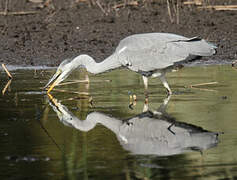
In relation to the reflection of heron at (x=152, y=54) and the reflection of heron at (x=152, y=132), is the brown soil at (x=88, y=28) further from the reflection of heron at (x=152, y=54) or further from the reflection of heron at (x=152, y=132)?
the reflection of heron at (x=152, y=132)

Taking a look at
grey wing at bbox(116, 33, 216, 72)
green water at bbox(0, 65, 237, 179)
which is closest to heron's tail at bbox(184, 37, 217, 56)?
grey wing at bbox(116, 33, 216, 72)

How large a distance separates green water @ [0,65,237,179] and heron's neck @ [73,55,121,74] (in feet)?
1.28

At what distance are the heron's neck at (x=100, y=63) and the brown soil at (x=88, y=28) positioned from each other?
3.55 meters

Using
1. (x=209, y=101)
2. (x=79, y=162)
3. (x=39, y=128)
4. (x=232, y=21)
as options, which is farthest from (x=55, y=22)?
(x=79, y=162)

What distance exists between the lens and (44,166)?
6.26m

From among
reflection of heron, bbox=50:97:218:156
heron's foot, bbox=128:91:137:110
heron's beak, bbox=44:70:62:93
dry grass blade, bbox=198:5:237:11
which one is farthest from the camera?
dry grass blade, bbox=198:5:237:11

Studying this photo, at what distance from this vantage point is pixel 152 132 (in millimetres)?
7496

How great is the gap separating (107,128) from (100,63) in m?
2.43

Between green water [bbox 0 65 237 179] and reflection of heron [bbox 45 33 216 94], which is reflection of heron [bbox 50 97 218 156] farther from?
reflection of heron [bbox 45 33 216 94]

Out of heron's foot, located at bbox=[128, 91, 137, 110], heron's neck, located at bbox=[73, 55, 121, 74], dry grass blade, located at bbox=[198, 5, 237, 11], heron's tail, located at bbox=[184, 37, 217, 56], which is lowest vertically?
heron's foot, located at bbox=[128, 91, 137, 110]

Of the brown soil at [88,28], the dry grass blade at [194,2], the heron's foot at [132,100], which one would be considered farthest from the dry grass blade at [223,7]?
the heron's foot at [132,100]

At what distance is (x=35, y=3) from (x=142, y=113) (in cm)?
1096

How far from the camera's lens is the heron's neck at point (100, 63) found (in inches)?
398

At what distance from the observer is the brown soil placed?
1474cm
